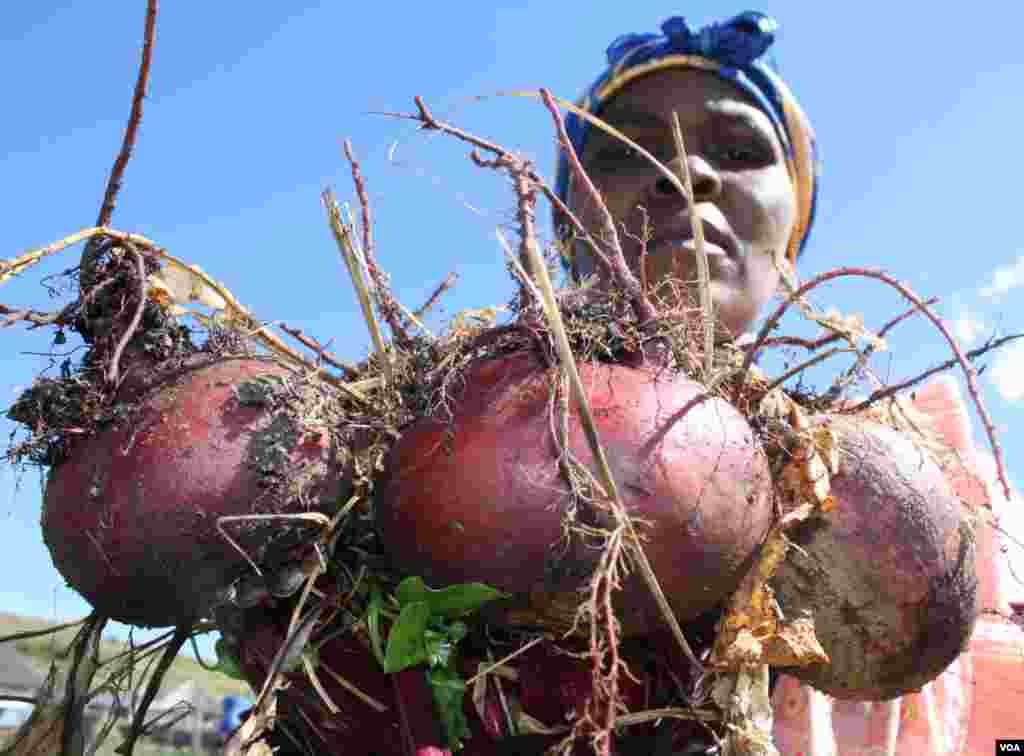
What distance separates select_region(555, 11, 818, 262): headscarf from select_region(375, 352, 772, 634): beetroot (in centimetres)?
132

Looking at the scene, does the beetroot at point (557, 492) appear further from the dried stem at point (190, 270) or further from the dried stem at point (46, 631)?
the dried stem at point (46, 631)

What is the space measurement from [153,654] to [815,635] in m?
0.78

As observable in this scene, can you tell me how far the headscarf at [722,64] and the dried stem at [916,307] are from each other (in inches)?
46.0

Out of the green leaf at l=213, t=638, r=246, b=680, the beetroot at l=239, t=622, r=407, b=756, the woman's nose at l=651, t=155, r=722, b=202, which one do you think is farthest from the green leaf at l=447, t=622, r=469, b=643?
the woman's nose at l=651, t=155, r=722, b=202

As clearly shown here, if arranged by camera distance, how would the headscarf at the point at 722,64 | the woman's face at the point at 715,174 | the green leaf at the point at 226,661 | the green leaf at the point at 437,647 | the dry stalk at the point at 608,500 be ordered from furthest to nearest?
the headscarf at the point at 722,64
the woman's face at the point at 715,174
the green leaf at the point at 226,661
the green leaf at the point at 437,647
the dry stalk at the point at 608,500

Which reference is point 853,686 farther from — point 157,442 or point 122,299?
point 122,299

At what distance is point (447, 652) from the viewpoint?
2.78 feet

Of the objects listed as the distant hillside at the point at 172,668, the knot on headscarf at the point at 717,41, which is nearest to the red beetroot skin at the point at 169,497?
the knot on headscarf at the point at 717,41

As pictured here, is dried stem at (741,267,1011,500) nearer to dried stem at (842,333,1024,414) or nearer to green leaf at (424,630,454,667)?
dried stem at (842,333,1024,414)

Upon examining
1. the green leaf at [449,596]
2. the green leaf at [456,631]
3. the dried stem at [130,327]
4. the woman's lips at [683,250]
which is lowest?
the green leaf at [456,631]

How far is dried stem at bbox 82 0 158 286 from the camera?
905 mm

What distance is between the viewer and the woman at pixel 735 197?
1.68 m

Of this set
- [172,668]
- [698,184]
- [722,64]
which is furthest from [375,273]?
[172,668]

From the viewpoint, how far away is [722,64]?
6.46 feet
